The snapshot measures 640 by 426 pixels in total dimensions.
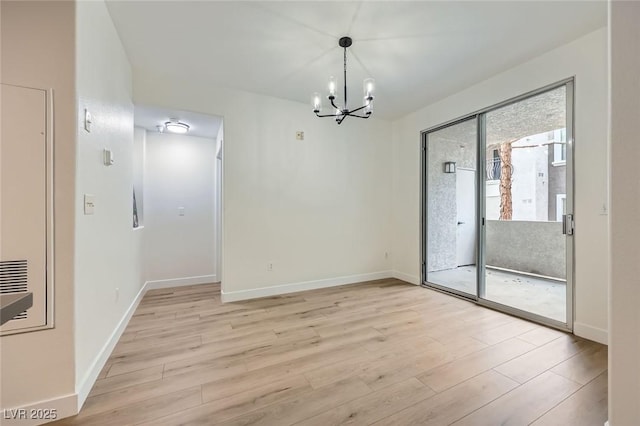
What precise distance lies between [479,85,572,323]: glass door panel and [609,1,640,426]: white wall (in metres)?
2.19


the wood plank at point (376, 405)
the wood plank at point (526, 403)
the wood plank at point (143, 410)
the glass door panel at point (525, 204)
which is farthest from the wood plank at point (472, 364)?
the wood plank at point (143, 410)

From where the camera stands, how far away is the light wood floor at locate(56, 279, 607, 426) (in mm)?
1545

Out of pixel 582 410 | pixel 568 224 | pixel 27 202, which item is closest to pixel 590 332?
pixel 568 224

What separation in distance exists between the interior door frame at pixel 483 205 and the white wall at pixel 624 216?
1615mm

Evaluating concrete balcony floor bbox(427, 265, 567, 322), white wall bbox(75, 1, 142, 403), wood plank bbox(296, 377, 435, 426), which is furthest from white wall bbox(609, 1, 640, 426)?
white wall bbox(75, 1, 142, 403)

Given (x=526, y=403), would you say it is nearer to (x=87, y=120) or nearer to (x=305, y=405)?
(x=305, y=405)

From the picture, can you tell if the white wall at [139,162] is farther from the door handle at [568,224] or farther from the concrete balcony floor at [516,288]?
the door handle at [568,224]

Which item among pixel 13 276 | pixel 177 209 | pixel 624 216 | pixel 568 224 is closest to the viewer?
pixel 624 216

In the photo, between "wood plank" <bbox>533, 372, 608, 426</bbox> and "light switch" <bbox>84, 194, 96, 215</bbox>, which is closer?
"wood plank" <bbox>533, 372, 608, 426</bbox>

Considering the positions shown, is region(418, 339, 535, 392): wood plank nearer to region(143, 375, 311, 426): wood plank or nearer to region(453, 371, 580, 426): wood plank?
region(453, 371, 580, 426): wood plank

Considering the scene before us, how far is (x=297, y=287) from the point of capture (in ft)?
13.0

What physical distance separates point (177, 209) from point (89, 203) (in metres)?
2.57

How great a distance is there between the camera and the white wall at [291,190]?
349 cm

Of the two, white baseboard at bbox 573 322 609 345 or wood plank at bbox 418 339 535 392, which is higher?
white baseboard at bbox 573 322 609 345
